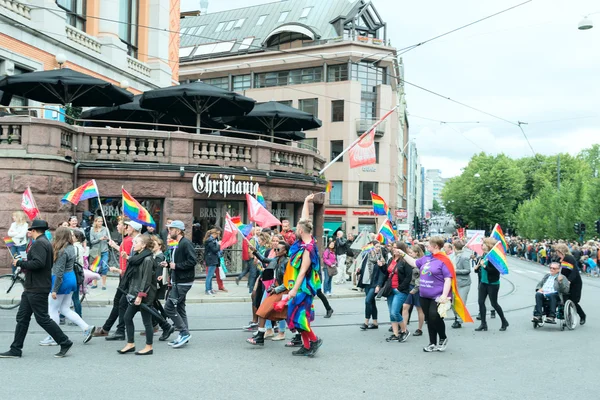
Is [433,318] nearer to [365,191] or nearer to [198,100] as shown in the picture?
[198,100]

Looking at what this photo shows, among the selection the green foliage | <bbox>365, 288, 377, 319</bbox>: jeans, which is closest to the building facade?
the green foliage

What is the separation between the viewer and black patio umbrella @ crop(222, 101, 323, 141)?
21.8 m

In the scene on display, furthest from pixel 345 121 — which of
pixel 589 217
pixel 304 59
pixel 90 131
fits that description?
pixel 90 131

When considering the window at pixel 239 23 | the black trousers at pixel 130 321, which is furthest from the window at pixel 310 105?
the black trousers at pixel 130 321

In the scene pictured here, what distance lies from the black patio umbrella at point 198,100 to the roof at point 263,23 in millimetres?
31078

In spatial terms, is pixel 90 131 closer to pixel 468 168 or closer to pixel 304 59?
pixel 304 59

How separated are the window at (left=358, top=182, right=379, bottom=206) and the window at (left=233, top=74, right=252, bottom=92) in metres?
13.2

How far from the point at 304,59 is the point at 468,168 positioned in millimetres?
47474

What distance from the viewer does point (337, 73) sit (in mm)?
50562

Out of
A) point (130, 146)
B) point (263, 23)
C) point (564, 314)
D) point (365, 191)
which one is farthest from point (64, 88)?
point (263, 23)

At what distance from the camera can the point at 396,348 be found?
9.05 meters

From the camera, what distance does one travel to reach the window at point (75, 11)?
79.5 ft

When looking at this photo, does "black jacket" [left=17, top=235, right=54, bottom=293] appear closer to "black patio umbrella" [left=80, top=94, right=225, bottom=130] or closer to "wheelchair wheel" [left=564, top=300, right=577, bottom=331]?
"wheelchair wheel" [left=564, top=300, right=577, bottom=331]

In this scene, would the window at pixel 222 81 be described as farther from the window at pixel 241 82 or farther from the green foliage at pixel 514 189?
the green foliage at pixel 514 189
